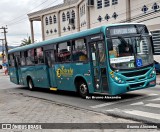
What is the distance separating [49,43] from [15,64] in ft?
20.8

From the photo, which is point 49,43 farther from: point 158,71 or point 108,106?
point 158,71

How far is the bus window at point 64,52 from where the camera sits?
13047 mm

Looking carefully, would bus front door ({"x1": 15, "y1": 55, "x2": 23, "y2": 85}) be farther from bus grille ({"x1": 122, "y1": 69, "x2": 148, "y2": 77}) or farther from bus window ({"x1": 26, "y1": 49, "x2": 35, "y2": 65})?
bus grille ({"x1": 122, "y1": 69, "x2": 148, "y2": 77})

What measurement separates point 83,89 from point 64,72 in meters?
1.68

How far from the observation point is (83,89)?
12344 mm

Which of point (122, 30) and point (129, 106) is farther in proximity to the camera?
point (122, 30)

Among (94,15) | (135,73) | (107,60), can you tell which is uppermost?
Answer: (94,15)

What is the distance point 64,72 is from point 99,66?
2985mm

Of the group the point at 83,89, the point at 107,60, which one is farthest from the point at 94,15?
the point at 107,60

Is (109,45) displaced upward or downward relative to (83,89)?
upward

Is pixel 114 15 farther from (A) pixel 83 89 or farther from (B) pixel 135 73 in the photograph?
(B) pixel 135 73

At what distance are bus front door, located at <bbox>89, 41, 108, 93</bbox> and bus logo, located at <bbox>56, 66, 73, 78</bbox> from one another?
1.91 m

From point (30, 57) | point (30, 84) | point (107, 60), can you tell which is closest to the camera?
point (107, 60)

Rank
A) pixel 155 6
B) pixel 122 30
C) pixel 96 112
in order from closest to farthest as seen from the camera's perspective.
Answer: pixel 96 112
pixel 122 30
pixel 155 6
